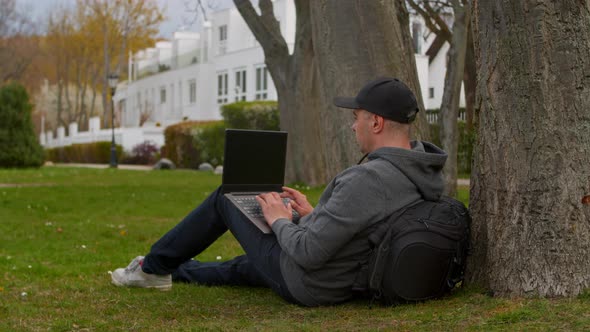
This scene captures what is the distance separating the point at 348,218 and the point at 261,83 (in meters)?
42.7

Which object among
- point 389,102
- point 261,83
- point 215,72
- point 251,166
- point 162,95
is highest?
point 215,72

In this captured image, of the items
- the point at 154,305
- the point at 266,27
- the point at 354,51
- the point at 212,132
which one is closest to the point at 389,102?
the point at 154,305

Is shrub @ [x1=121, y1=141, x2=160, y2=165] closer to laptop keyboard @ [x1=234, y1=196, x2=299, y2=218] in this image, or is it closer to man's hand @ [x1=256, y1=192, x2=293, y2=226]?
laptop keyboard @ [x1=234, y1=196, x2=299, y2=218]

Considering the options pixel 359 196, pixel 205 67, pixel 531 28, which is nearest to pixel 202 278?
pixel 359 196

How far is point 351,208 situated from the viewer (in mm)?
4574

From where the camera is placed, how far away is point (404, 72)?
752cm

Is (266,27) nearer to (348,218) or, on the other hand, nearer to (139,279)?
(139,279)

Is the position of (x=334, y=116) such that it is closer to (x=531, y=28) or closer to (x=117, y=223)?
(x=531, y=28)

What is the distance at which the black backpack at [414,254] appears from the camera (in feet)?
15.1

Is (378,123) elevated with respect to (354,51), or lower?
lower

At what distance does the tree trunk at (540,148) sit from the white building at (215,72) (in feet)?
113

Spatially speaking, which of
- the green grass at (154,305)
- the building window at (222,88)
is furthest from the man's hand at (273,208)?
the building window at (222,88)

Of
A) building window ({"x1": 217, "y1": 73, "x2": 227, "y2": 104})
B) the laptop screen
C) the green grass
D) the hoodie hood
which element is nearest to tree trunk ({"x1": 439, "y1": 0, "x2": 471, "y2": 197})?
the green grass

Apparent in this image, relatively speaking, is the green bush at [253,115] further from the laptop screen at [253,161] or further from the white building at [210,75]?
the laptop screen at [253,161]
